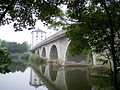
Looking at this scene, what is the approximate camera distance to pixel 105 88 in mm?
6336

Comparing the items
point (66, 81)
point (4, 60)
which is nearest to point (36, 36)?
point (66, 81)

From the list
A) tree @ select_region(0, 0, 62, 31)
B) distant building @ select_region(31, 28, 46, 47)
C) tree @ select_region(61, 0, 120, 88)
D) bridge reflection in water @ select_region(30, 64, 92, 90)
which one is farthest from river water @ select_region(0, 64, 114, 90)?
distant building @ select_region(31, 28, 46, 47)

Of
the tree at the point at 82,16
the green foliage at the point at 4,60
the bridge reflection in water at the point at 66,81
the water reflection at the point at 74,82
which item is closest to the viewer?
the green foliage at the point at 4,60

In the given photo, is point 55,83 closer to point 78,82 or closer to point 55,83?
point 55,83

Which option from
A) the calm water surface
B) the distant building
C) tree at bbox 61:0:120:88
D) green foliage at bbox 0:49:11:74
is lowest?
the calm water surface

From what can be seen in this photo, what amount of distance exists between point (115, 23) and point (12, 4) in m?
2.26

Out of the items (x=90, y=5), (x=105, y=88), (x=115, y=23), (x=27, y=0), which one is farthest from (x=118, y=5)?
(x=105, y=88)

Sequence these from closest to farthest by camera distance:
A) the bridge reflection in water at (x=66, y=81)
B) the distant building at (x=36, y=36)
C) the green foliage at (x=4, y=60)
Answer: the green foliage at (x=4, y=60) → the bridge reflection in water at (x=66, y=81) → the distant building at (x=36, y=36)

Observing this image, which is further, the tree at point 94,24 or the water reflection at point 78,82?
the water reflection at point 78,82

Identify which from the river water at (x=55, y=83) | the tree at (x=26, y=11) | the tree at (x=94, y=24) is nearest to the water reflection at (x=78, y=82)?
the river water at (x=55, y=83)

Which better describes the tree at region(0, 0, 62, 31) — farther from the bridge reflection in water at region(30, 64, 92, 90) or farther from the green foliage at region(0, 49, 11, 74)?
the bridge reflection in water at region(30, 64, 92, 90)

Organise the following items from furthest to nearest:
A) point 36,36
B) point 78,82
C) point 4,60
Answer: point 36,36, point 78,82, point 4,60

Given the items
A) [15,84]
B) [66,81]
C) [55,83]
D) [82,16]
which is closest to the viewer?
[82,16]

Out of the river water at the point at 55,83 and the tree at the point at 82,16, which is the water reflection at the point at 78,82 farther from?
the tree at the point at 82,16
